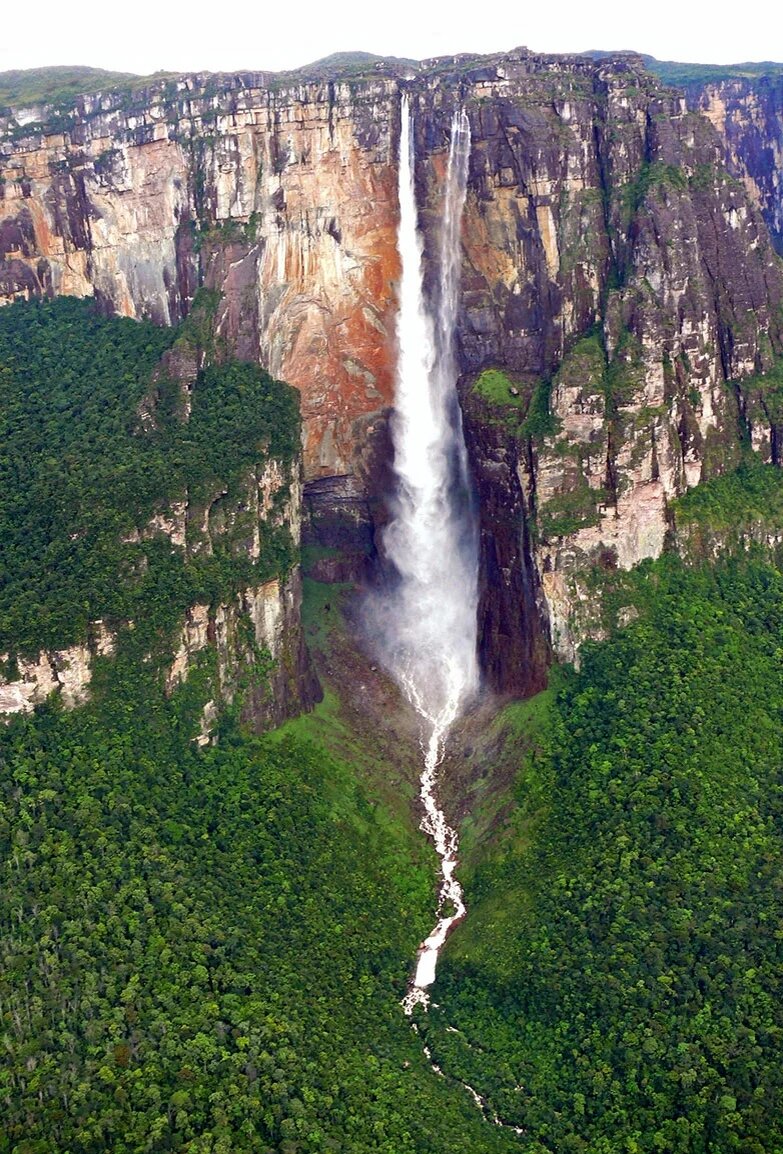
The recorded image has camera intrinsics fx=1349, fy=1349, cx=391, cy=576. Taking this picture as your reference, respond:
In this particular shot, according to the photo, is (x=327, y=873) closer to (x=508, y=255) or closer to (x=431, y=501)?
(x=431, y=501)

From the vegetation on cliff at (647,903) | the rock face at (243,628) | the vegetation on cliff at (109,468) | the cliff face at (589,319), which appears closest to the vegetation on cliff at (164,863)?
the vegetation on cliff at (109,468)

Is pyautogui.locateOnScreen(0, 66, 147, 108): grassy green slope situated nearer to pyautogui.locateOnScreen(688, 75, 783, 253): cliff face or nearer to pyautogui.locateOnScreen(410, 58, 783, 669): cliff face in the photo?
pyautogui.locateOnScreen(410, 58, 783, 669): cliff face

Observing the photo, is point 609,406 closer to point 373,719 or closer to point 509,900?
point 373,719

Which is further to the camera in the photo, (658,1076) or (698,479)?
(698,479)

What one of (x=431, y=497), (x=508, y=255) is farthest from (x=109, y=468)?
(x=508, y=255)

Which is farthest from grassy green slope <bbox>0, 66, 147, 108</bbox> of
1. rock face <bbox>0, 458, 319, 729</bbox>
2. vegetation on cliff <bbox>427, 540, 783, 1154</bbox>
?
vegetation on cliff <bbox>427, 540, 783, 1154</bbox>

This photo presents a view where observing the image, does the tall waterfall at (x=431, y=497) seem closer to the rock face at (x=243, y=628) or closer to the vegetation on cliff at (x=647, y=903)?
the rock face at (x=243, y=628)

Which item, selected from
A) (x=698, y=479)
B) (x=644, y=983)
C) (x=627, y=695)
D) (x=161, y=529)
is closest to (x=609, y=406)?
(x=698, y=479)
